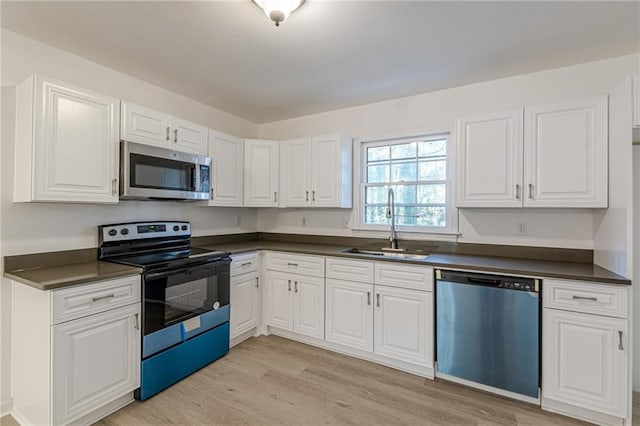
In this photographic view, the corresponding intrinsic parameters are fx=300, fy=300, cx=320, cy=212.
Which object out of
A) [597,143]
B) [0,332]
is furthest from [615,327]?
[0,332]

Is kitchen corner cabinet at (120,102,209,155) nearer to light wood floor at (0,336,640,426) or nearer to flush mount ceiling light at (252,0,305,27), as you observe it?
flush mount ceiling light at (252,0,305,27)

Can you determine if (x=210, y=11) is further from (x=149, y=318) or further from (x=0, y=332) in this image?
(x=0, y=332)

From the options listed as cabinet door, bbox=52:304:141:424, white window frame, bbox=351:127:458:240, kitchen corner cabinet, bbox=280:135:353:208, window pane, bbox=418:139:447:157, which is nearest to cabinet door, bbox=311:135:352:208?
kitchen corner cabinet, bbox=280:135:353:208

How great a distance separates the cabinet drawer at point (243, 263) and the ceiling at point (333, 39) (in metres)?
1.64

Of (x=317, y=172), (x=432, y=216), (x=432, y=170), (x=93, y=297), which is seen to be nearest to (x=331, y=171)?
(x=317, y=172)

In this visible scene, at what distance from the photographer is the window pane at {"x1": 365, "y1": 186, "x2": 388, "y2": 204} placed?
10.8 feet

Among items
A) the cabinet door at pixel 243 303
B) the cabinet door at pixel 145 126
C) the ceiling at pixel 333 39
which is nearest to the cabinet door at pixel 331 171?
the ceiling at pixel 333 39

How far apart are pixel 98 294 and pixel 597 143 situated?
3.45 metres

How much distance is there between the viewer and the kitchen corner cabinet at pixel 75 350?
170 centimetres

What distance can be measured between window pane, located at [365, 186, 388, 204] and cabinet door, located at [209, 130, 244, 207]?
1.44m

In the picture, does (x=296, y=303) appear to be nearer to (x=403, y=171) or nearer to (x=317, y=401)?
(x=317, y=401)

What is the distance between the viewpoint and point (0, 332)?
193cm

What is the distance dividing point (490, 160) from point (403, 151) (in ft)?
3.06

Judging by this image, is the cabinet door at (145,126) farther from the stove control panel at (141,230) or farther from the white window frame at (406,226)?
the white window frame at (406,226)
